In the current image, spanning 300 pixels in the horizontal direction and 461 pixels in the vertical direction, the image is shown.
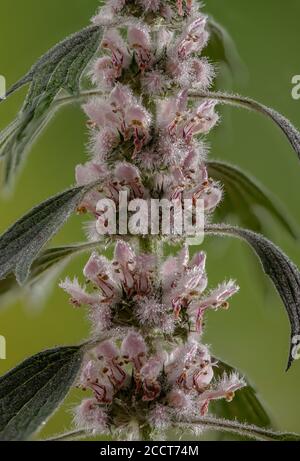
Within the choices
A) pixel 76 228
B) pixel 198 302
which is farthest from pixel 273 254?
pixel 76 228

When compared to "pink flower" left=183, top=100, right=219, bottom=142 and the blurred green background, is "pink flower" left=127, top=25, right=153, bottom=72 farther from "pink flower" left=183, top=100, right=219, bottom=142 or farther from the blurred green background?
the blurred green background

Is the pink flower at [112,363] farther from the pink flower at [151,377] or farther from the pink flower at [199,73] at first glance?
the pink flower at [199,73]

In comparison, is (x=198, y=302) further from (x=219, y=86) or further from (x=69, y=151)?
(x=69, y=151)

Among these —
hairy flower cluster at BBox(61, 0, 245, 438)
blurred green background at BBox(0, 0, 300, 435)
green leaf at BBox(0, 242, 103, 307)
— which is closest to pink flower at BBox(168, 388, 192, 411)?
hairy flower cluster at BBox(61, 0, 245, 438)

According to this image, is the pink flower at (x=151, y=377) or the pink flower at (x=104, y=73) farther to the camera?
the pink flower at (x=104, y=73)

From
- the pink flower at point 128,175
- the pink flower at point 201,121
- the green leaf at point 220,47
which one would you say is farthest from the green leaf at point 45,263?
the green leaf at point 220,47

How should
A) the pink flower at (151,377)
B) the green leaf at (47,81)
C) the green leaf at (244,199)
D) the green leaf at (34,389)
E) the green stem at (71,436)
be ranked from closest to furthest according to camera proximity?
the green leaf at (34,389), the green leaf at (47,81), the pink flower at (151,377), the green stem at (71,436), the green leaf at (244,199)
